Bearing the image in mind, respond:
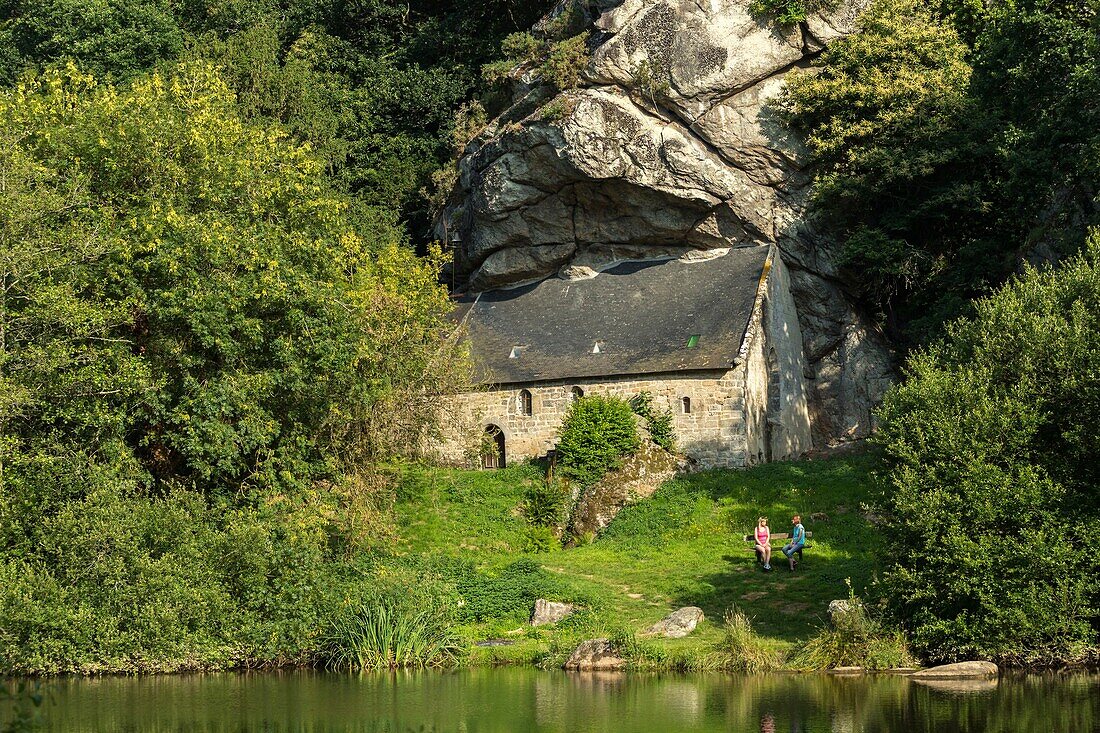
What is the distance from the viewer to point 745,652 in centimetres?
2283

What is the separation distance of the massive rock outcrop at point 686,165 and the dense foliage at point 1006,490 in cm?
2332

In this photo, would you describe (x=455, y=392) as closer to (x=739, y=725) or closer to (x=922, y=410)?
(x=922, y=410)

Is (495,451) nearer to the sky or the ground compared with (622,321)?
nearer to the ground

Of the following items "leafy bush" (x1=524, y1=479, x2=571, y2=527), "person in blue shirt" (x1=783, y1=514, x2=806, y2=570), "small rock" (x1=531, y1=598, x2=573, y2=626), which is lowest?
"small rock" (x1=531, y1=598, x2=573, y2=626)

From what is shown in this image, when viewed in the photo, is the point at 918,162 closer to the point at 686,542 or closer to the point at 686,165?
the point at 686,165

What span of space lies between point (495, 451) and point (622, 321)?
633 cm

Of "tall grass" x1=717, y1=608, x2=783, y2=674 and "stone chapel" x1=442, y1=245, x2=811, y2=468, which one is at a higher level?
"stone chapel" x1=442, y1=245, x2=811, y2=468

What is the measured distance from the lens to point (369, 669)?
24.3 meters

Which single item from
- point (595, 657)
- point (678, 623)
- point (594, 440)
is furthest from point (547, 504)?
point (595, 657)

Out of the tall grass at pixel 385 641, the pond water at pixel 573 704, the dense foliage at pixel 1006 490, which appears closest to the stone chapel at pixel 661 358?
the tall grass at pixel 385 641

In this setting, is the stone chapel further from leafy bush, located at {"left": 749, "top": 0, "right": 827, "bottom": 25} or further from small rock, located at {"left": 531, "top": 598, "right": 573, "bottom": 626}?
small rock, located at {"left": 531, "top": 598, "right": 573, "bottom": 626}

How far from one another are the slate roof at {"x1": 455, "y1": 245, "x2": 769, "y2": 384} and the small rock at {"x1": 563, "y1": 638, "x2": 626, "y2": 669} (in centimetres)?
1723

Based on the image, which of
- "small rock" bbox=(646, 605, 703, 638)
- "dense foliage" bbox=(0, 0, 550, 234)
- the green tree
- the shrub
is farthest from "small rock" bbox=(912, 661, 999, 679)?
"dense foliage" bbox=(0, 0, 550, 234)

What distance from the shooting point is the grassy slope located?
2628cm
